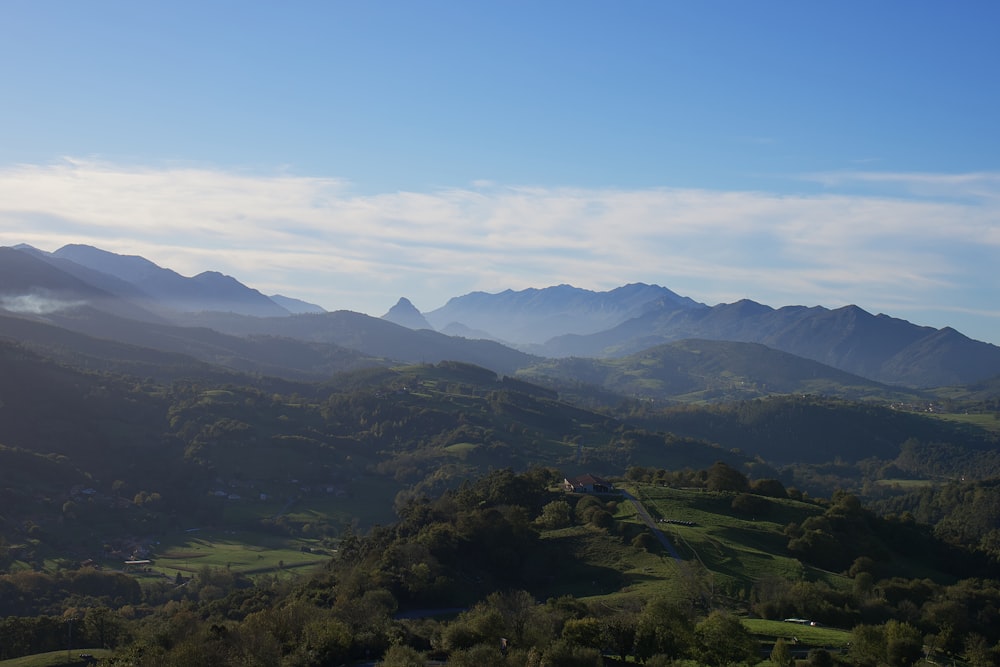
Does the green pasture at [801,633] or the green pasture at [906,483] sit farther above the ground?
the green pasture at [801,633]

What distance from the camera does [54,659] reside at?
146 feet

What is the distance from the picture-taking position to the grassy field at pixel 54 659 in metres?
43.7

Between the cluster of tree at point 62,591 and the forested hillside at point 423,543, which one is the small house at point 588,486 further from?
the cluster of tree at point 62,591

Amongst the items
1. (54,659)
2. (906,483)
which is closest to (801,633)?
(54,659)

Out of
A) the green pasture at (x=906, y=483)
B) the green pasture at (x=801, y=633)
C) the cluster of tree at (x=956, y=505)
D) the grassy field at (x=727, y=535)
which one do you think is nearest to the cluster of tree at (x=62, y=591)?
the grassy field at (x=727, y=535)

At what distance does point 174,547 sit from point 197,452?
→ 34491mm

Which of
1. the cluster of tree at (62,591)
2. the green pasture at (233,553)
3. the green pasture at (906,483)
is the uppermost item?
the green pasture at (906,483)

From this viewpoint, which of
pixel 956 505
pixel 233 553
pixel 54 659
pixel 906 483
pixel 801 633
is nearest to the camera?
pixel 801 633

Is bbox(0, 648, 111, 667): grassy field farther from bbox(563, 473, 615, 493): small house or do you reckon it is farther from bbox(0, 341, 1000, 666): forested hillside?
bbox(563, 473, 615, 493): small house

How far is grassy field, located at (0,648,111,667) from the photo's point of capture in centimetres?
4372

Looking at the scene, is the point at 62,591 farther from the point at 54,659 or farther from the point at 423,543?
the point at 423,543

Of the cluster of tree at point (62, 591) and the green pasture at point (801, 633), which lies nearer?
the green pasture at point (801, 633)

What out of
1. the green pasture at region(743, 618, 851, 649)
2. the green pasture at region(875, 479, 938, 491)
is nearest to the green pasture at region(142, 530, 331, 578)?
the green pasture at region(743, 618, 851, 649)

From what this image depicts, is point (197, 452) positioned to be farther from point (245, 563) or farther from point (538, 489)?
point (538, 489)
